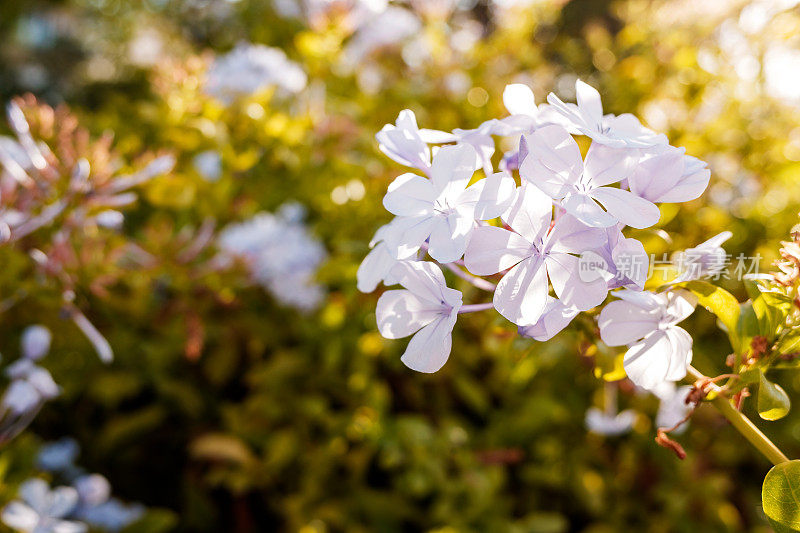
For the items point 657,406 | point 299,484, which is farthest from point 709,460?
point 299,484

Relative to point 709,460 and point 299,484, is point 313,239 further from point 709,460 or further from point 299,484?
point 709,460

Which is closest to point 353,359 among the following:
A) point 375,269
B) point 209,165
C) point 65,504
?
point 209,165

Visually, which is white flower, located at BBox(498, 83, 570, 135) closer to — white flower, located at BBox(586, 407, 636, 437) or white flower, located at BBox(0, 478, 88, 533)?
white flower, located at BBox(0, 478, 88, 533)

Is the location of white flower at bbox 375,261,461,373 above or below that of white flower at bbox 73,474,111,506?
above

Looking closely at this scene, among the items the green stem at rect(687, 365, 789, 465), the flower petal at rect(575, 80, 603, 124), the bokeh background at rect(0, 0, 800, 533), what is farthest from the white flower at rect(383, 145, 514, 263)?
the bokeh background at rect(0, 0, 800, 533)

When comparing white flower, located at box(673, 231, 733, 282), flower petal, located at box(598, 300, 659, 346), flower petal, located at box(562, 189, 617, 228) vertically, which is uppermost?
flower petal, located at box(562, 189, 617, 228)

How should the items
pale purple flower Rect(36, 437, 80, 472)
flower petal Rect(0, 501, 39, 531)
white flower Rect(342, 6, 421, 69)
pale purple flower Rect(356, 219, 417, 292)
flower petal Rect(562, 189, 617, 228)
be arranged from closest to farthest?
flower petal Rect(562, 189, 617, 228)
pale purple flower Rect(356, 219, 417, 292)
flower petal Rect(0, 501, 39, 531)
pale purple flower Rect(36, 437, 80, 472)
white flower Rect(342, 6, 421, 69)

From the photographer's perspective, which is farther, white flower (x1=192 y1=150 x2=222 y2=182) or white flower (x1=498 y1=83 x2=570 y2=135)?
white flower (x1=192 y1=150 x2=222 y2=182)
